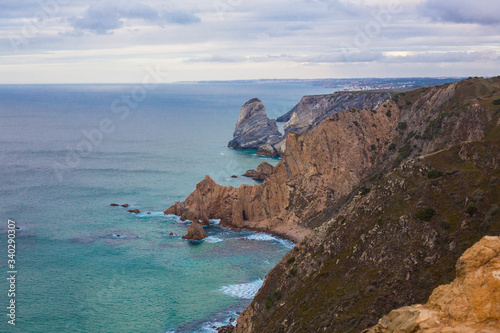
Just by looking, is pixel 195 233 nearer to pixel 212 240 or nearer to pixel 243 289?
pixel 212 240

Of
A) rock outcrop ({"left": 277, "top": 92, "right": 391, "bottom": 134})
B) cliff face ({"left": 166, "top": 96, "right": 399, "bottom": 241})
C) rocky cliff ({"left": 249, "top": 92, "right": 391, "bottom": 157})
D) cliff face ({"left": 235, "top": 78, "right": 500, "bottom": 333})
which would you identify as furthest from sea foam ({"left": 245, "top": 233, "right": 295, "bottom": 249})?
rocky cliff ({"left": 249, "top": 92, "right": 391, "bottom": 157})

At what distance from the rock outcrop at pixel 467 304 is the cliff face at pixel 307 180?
65.1 m

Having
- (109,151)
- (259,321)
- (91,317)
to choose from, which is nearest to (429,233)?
(259,321)

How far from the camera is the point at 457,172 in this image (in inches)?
1613

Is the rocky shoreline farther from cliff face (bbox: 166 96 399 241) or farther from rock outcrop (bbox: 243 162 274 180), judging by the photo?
rock outcrop (bbox: 243 162 274 180)

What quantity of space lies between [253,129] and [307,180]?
9724cm

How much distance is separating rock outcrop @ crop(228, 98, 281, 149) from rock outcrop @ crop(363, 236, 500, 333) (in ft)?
527

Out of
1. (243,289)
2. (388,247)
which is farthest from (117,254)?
(388,247)

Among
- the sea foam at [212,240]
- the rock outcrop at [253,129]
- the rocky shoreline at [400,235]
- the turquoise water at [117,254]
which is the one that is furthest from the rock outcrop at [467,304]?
the rock outcrop at [253,129]

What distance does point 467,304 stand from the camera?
58.2 feet

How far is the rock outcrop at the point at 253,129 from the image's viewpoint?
18212 cm

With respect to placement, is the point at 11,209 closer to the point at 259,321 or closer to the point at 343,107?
the point at 259,321

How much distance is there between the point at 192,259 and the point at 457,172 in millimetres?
43419

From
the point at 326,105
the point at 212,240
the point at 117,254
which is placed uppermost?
the point at 326,105
